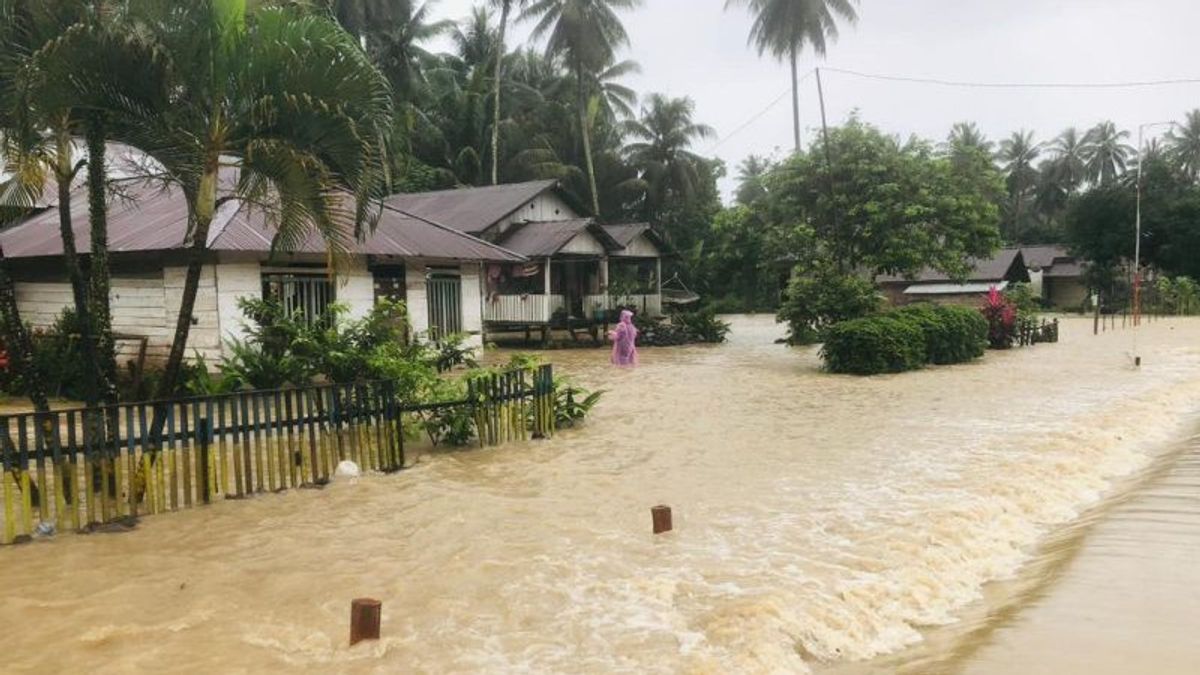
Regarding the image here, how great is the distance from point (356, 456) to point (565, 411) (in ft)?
11.5

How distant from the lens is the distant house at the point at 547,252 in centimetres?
2645

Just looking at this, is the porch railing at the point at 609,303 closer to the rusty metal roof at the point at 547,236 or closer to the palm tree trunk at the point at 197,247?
the rusty metal roof at the point at 547,236

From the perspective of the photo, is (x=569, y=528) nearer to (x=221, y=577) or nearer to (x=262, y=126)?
(x=221, y=577)

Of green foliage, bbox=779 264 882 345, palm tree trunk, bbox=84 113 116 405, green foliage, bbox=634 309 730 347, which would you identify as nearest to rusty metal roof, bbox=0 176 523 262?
palm tree trunk, bbox=84 113 116 405

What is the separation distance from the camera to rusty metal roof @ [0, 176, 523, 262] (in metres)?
14.4

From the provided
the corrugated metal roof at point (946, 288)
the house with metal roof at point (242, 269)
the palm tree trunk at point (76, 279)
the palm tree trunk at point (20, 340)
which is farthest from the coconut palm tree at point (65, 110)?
the corrugated metal roof at point (946, 288)

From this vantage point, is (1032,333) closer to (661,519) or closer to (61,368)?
(661,519)

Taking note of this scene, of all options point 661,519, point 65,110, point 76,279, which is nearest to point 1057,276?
point 661,519

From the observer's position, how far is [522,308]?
86.8ft

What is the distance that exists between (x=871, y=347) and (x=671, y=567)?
1360 cm

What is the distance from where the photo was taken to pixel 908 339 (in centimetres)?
1891

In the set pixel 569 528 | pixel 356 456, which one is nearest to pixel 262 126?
pixel 356 456

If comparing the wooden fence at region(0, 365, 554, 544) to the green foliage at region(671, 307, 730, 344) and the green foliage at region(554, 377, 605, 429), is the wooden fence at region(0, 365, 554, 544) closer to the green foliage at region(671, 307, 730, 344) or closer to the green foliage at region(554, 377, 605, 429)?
the green foliage at region(554, 377, 605, 429)

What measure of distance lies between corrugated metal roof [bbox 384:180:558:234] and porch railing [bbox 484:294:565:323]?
232cm
